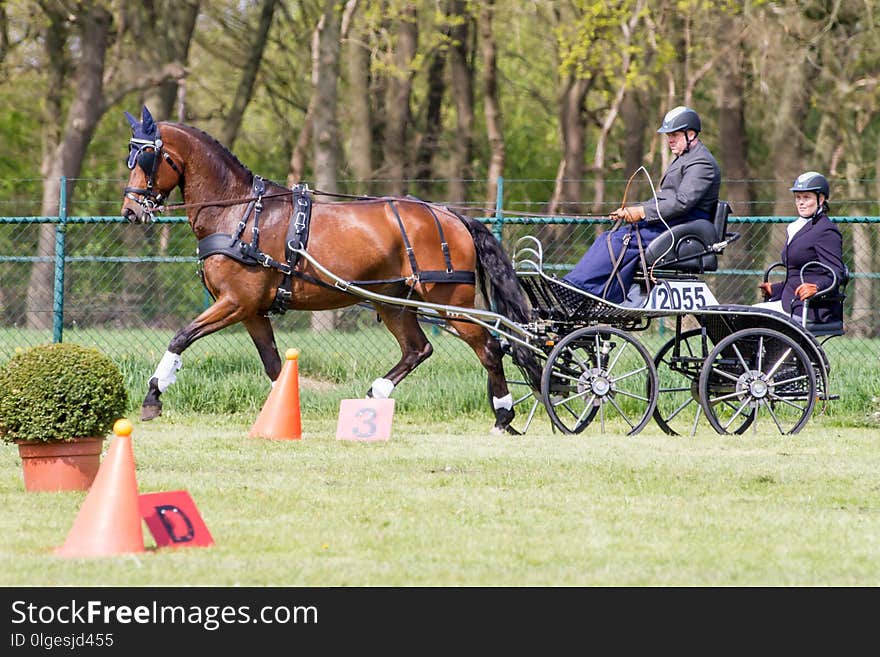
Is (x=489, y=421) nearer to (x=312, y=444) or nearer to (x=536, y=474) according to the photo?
(x=312, y=444)

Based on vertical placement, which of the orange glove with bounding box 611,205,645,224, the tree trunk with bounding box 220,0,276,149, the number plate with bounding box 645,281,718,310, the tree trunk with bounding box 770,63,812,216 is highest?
the tree trunk with bounding box 220,0,276,149

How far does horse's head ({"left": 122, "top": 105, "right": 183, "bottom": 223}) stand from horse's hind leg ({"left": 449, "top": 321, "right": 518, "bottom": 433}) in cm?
229

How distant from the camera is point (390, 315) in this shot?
10.3 m

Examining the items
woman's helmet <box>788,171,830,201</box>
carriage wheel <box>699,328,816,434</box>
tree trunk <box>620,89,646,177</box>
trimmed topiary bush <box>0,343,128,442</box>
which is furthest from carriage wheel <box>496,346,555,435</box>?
tree trunk <box>620,89,646,177</box>

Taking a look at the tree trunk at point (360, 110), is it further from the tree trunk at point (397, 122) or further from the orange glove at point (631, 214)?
the orange glove at point (631, 214)

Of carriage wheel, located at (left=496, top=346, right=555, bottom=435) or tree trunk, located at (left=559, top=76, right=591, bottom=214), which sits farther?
tree trunk, located at (left=559, top=76, right=591, bottom=214)

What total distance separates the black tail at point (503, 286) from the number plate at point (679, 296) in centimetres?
99

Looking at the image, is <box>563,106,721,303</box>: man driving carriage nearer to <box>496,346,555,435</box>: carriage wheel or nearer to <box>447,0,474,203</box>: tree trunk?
<box>496,346,555,435</box>: carriage wheel

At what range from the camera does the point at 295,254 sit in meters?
9.68

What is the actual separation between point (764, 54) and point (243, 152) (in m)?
16.1

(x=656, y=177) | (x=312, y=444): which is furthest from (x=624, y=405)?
(x=656, y=177)

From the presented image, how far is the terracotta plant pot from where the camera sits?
23.3ft

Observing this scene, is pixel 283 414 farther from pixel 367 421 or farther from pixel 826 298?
pixel 826 298

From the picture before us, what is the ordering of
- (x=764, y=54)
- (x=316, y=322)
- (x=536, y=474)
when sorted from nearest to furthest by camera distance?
(x=536, y=474)
(x=316, y=322)
(x=764, y=54)
